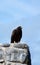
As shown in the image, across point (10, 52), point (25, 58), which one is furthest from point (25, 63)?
point (10, 52)

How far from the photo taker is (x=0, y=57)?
13.1ft

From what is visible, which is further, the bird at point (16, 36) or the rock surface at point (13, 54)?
the bird at point (16, 36)

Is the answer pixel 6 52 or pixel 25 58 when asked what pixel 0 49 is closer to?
pixel 6 52

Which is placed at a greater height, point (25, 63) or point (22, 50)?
point (22, 50)

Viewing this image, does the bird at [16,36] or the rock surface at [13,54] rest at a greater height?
the bird at [16,36]

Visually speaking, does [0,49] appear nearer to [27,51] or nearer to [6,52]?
[6,52]

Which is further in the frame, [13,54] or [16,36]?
[16,36]

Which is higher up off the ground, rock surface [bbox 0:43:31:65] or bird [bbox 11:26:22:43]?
bird [bbox 11:26:22:43]

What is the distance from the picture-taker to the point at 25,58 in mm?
4000

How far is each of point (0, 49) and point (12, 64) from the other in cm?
36

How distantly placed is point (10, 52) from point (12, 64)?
225mm

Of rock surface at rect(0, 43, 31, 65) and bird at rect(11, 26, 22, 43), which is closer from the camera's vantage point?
rock surface at rect(0, 43, 31, 65)

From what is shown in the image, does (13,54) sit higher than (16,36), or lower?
lower

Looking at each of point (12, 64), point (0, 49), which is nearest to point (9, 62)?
point (12, 64)
